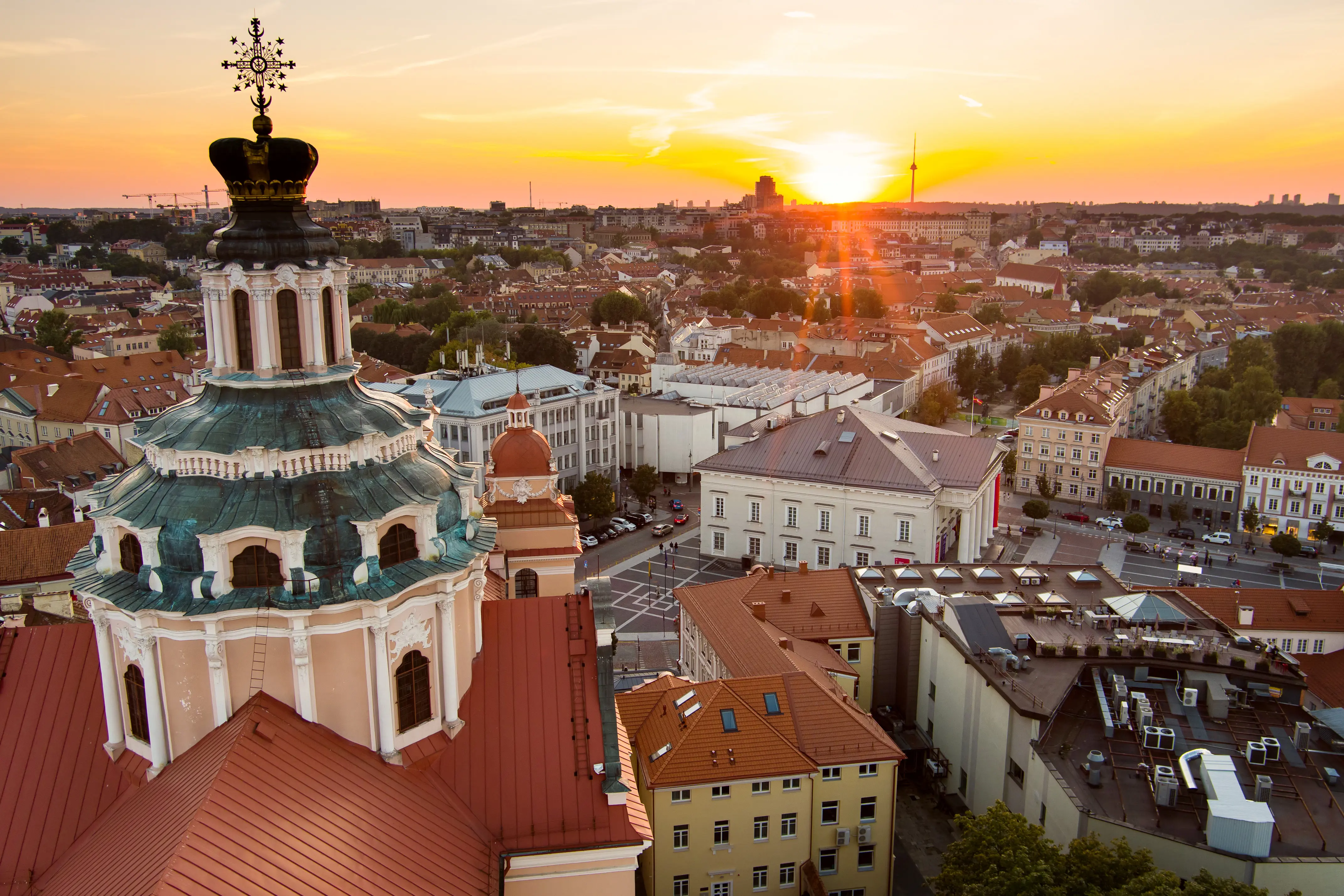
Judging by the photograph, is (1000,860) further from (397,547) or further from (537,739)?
(397,547)

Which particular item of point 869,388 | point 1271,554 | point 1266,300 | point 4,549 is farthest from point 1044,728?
point 1266,300

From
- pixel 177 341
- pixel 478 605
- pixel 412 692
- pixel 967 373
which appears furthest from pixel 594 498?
pixel 177 341

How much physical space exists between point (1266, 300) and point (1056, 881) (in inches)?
7074

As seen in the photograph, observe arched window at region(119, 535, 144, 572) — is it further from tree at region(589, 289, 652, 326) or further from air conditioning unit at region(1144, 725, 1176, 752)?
tree at region(589, 289, 652, 326)

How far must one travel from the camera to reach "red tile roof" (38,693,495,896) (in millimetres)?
14266

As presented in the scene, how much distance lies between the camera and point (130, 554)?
18.5m

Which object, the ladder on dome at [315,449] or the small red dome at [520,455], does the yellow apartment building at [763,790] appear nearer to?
the small red dome at [520,455]

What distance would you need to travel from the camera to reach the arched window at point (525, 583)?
3338cm

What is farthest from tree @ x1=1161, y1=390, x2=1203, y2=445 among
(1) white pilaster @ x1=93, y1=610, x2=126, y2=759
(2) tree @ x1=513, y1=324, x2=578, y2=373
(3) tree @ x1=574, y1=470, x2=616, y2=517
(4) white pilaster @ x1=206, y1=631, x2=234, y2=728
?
(1) white pilaster @ x1=93, y1=610, x2=126, y2=759

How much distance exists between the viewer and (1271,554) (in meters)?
66.4

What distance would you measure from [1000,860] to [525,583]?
17191 mm

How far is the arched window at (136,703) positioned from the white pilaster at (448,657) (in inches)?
207

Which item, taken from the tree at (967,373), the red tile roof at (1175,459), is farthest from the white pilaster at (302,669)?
the tree at (967,373)

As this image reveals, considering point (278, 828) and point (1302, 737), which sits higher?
point (278, 828)
